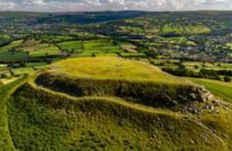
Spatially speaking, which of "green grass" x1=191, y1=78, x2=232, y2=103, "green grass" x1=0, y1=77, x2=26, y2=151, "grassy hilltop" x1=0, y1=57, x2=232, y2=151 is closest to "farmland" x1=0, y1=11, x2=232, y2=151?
"grassy hilltop" x1=0, y1=57, x2=232, y2=151

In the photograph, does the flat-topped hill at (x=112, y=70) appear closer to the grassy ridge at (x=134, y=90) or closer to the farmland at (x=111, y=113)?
the farmland at (x=111, y=113)

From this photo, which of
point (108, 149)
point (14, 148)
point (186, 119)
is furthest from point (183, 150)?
point (14, 148)

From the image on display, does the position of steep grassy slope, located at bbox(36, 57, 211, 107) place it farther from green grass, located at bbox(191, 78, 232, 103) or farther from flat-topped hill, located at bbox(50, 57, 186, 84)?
green grass, located at bbox(191, 78, 232, 103)

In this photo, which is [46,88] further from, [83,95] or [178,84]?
[178,84]

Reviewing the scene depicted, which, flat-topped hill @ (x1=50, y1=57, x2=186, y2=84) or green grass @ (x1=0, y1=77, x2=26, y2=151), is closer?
green grass @ (x1=0, y1=77, x2=26, y2=151)

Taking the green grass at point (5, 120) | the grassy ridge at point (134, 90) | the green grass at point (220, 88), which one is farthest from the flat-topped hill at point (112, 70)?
the green grass at point (220, 88)

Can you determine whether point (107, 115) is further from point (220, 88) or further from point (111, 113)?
point (220, 88)
